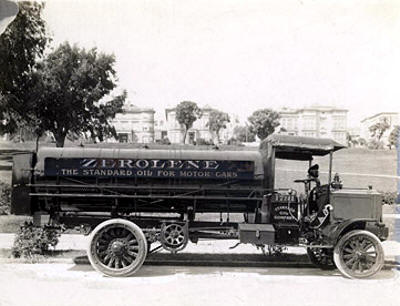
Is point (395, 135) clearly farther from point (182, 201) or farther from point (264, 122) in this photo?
point (182, 201)

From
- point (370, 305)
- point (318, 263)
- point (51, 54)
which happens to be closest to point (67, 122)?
point (51, 54)

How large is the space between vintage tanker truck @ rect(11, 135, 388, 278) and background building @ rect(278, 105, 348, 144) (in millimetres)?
3500

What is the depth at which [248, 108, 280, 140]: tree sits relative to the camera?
12.4 meters

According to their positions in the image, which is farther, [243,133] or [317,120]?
[243,133]

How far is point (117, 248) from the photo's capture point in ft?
24.6

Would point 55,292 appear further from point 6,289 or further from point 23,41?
point 23,41

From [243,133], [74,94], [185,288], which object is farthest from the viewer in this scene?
[243,133]

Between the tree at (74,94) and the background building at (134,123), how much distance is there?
Answer: 340mm

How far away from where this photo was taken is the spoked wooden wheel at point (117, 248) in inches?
295

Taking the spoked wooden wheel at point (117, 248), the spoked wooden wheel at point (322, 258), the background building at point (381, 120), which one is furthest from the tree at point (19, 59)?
the background building at point (381, 120)

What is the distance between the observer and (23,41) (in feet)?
30.1

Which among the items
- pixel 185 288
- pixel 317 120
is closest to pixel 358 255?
pixel 185 288

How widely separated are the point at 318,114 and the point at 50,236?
835cm

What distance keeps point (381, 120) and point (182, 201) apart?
6.04 m
